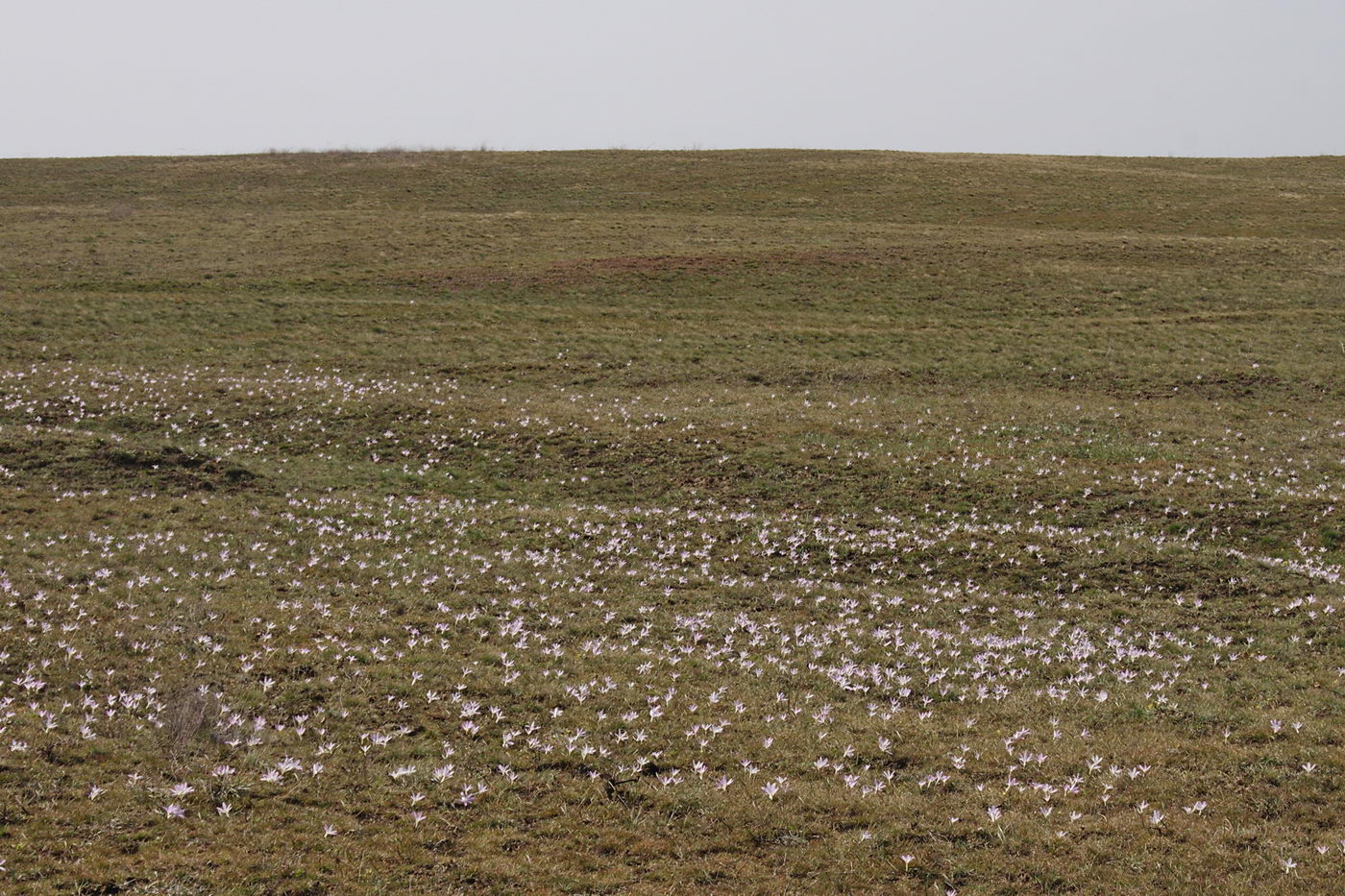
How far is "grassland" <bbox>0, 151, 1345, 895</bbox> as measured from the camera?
10227 mm

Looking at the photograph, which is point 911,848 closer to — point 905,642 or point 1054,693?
point 1054,693

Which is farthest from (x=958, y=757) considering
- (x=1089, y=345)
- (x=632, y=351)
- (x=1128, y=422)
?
(x=1089, y=345)

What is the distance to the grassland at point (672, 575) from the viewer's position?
1023 centimetres

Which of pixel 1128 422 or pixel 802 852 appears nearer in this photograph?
pixel 802 852

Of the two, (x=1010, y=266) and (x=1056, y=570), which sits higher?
(x=1010, y=266)

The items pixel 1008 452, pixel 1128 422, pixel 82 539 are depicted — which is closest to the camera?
pixel 82 539

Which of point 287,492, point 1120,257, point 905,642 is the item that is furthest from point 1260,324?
point 287,492

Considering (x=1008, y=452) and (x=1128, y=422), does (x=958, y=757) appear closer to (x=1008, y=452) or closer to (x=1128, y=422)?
(x=1008, y=452)

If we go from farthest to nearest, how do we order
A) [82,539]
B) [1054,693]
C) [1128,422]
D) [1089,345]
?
1. [1089,345]
2. [1128,422]
3. [82,539]
4. [1054,693]

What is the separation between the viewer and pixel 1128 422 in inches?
1282

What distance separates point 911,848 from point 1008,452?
21.4m

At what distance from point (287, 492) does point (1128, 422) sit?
2885 cm

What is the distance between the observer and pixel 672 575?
20.5 metres

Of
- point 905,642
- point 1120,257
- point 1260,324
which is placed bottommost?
point 905,642
